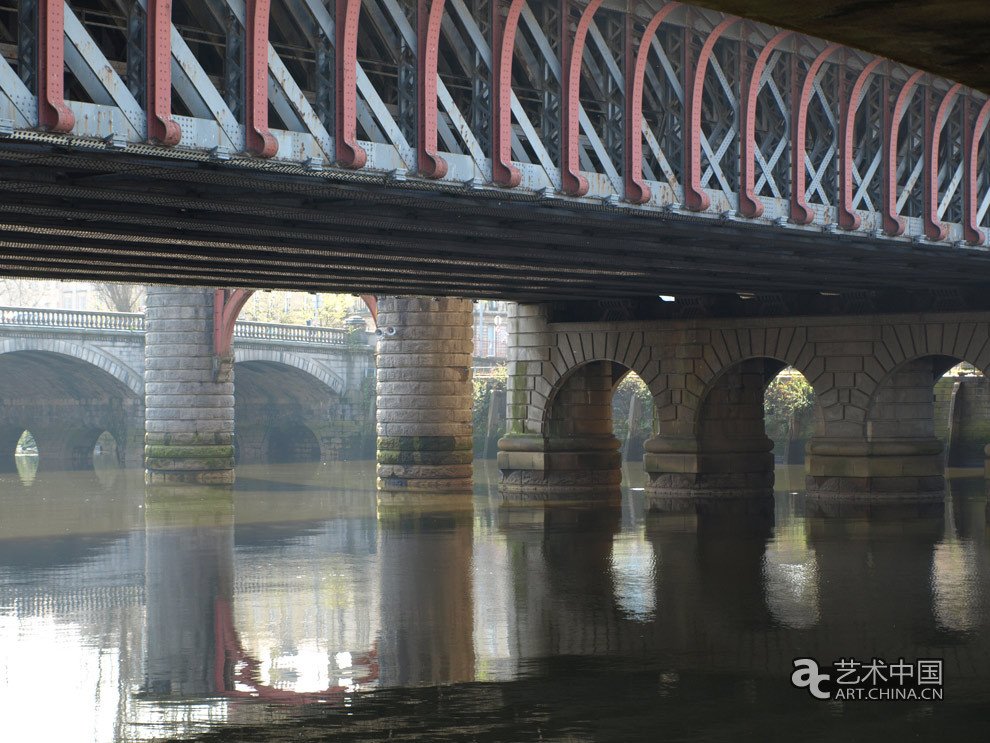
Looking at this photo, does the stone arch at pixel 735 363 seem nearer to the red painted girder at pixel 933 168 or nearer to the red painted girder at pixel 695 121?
the red painted girder at pixel 933 168

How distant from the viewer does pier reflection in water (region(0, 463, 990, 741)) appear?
11.2 meters

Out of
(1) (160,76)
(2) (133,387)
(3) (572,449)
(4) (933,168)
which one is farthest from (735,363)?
(2) (133,387)

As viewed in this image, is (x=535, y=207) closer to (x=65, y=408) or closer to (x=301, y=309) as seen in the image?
(x=65, y=408)

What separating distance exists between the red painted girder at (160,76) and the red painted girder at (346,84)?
7.78 feet

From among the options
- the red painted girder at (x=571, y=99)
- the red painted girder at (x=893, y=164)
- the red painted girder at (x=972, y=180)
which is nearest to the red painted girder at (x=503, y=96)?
the red painted girder at (x=571, y=99)

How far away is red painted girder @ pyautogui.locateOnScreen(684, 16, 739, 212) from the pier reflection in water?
5.67 metres

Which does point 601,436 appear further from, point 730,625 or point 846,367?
point 730,625

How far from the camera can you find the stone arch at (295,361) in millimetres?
58875

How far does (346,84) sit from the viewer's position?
58.5 feet

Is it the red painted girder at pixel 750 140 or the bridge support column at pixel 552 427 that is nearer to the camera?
the red painted girder at pixel 750 140

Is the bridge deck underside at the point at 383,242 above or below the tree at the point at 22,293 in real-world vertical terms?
below

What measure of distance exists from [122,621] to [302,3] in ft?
26.1

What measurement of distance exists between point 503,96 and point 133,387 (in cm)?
4017

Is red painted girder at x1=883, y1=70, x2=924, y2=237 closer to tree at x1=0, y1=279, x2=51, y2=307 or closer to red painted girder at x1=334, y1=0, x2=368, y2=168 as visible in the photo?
red painted girder at x1=334, y1=0, x2=368, y2=168
